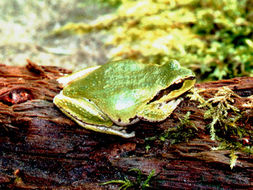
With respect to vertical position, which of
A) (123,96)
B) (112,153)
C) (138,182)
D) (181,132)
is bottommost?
(138,182)

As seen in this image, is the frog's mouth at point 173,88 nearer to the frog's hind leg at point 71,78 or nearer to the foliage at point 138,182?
the foliage at point 138,182

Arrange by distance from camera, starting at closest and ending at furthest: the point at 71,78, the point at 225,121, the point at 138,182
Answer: the point at 138,182
the point at 225,121
the point at 71,78

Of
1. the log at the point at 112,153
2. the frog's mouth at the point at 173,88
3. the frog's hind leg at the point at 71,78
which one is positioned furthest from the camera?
the frog's hind leg at the point at 71,78

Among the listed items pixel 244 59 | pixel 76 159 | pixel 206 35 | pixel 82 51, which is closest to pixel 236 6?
pixel 206 35

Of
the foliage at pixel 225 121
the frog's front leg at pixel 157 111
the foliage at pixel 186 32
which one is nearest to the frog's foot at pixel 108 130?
the frog's front leg at pixel 157 111

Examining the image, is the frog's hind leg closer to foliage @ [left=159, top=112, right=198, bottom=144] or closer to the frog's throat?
the frog's throat

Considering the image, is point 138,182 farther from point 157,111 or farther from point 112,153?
point 157,111

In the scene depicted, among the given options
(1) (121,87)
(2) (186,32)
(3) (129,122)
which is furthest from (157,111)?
(2) (186,32)
